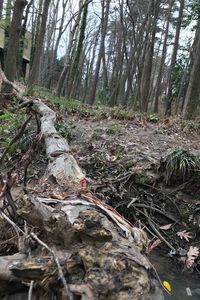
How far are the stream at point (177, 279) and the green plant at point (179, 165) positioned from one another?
146cm

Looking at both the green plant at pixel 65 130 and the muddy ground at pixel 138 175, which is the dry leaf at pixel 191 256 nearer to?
the muddy ground at pixel 138 175

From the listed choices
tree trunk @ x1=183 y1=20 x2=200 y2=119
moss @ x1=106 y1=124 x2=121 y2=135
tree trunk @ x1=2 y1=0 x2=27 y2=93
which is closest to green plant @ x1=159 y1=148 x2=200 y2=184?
moss @ x1=106 y1=124 x2=121 y2=135

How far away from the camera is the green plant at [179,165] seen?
5828mm

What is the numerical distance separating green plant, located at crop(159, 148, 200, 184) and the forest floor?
1.5 inches

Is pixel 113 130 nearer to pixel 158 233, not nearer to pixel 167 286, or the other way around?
pixel 158 233

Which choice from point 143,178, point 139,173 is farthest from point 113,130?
point 143,178

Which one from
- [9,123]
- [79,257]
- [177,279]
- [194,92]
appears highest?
[194,92]

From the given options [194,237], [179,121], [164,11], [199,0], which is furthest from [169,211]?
[164,11]

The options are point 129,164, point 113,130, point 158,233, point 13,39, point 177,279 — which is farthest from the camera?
point 13,39

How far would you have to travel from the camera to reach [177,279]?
14.5ft

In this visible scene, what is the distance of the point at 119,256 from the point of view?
7.29 feet

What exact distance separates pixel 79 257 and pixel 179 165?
3.89 m

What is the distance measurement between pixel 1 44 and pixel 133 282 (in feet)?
87.2

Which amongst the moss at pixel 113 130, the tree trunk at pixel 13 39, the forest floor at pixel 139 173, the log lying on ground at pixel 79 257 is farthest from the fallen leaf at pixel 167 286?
the tree trunk at pixel 13 39
